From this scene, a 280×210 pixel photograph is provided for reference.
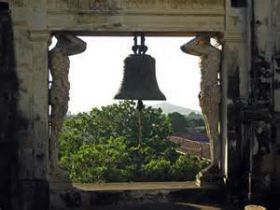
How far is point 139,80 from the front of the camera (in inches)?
324

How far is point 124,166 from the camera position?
25.1 m

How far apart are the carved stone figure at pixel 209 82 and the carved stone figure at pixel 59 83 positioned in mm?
1337

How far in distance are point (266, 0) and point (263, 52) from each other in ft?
2.00

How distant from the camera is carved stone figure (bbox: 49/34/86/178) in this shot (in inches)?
309

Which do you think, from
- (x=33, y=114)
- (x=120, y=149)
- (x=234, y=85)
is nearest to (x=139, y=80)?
(x=234, y=85)

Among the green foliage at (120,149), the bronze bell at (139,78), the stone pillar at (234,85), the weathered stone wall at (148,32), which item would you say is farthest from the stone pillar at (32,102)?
the green foliage at (120,149)

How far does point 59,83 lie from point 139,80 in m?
0.99

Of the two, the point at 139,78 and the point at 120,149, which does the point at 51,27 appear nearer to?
the point at 139,78

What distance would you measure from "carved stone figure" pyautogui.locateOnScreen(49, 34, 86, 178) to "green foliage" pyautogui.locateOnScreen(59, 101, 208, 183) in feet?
26.2

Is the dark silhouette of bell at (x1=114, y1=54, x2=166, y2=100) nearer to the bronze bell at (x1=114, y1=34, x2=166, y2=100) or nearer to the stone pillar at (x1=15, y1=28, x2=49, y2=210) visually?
the bronze bell at (x1=114, y1=34, x2=166, y2=100)

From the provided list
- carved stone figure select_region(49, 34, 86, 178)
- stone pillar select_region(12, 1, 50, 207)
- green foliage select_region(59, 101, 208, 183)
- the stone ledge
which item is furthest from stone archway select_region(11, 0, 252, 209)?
green foliage select_region(59, 101, 208, 183)

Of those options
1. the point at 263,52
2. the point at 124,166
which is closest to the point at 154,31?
the point at 263,52

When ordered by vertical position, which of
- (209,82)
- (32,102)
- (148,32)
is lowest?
(32,102)

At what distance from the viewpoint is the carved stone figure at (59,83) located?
7852 mm
